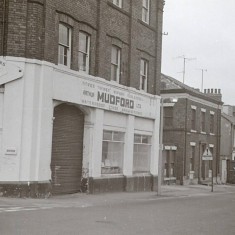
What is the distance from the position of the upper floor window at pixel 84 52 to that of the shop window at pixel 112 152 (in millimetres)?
3462

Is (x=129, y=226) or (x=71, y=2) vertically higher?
(x=71, y=2)

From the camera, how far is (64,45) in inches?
808

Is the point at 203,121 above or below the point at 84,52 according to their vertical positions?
below

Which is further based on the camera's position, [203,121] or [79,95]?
[203,121]

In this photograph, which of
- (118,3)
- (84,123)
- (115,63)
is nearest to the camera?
(84,123)

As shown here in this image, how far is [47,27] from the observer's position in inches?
747

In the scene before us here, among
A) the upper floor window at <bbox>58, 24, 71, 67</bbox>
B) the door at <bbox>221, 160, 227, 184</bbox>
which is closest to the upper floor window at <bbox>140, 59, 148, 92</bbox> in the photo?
the upper floor window at <bbox>58, 24, 71, 67</bbox>

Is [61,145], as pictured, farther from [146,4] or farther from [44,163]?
[146,4]

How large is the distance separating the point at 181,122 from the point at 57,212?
24559 mm

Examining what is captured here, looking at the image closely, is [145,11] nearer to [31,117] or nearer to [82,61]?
[82,61]

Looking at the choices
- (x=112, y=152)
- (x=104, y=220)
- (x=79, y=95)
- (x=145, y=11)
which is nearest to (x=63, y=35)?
(x=79, y=95)

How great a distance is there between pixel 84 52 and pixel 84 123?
3.19m

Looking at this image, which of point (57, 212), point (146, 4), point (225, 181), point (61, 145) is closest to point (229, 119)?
point (225, 181)

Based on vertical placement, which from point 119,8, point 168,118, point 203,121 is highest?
point 119,8
